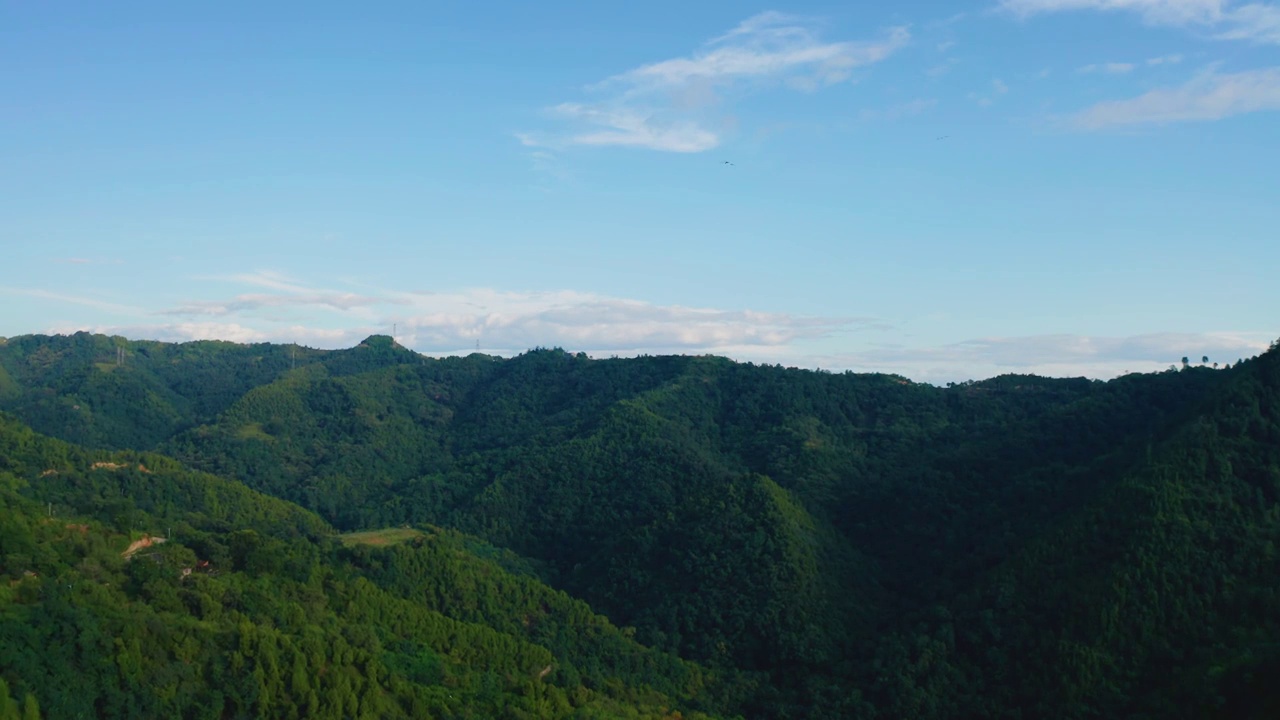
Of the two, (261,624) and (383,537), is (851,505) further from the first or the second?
(261,624)

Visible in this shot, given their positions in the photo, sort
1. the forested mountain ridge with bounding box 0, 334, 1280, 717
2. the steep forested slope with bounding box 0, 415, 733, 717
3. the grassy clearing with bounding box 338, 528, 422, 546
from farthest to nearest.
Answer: the grassy clearing with bounding box 338, 528, 422, 546 → the forested mountain ridge with bounding box 0, 334, 1280, 717 → the steep forested slope with bounding box 0, 415, 733, 717

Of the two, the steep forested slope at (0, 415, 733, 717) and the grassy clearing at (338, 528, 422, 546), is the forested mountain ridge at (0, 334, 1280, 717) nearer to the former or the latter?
the steep forested slope at (0, 415, 733, 717)

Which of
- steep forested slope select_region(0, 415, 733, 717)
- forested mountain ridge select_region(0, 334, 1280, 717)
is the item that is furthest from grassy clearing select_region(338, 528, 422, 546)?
forested mountain ridge select_region(0, 334, 1280, 717)

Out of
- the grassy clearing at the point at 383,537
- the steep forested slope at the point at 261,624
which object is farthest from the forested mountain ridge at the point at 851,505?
the grassy clearing at the point at 383,537

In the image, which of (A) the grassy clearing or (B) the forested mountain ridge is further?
(A) the grassy clearing

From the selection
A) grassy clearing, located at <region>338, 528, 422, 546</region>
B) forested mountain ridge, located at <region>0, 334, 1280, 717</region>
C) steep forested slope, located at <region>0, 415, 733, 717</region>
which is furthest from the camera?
grassy clearing, located at <region>338, 528, 422, 546</region>

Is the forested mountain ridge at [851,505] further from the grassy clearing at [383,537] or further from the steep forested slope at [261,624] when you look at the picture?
the grassy clearing at [383,537]
